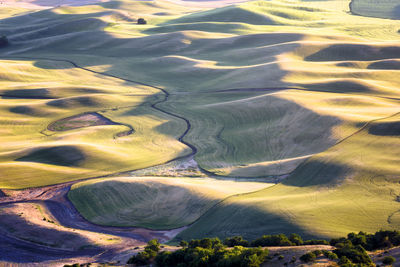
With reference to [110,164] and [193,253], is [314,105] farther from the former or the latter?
[193,253]

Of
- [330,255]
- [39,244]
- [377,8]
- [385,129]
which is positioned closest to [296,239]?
[330,255]

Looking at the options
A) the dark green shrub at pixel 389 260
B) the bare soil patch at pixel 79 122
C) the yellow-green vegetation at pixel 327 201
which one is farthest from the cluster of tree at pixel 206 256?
the bare soil patch at pixel 79 122

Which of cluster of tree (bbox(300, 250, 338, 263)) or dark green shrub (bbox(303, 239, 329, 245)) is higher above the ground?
cluster of tree (bbox(300, 250, 338, 263))

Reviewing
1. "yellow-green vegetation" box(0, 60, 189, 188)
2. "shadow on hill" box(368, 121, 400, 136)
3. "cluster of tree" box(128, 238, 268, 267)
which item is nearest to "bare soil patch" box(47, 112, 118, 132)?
"yellow-green vegetation" box(0, 60, 189, 188)

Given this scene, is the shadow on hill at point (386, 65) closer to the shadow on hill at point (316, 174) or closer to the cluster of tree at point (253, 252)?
the shadow on hill at point (316, 174)

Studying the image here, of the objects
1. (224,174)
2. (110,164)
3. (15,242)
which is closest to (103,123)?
(110,164)

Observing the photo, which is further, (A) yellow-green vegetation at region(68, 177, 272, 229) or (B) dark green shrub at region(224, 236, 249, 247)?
(A) yellow-green vegetation at region(68, 177, 272, 229)

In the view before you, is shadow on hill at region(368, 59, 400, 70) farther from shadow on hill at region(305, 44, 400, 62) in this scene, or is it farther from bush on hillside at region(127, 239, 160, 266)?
bush on hillside at region(127, 239, 160, 266)
